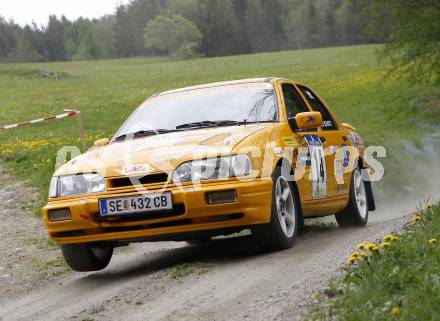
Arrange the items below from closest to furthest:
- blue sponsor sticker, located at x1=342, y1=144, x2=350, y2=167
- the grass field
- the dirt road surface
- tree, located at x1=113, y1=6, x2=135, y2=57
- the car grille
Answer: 1. the dirt road surface
2. the car grille
3. blue sponsor sticker, located at x1=342, y1=144, x2=350, y2=167
4. the grass field
5. tree, located at x1=113, y1=6, x2=135, y2=57

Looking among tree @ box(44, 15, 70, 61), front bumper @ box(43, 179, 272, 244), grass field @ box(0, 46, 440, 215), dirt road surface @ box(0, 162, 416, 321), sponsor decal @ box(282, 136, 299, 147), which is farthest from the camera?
tree @ box(44, 15, 70, 61)

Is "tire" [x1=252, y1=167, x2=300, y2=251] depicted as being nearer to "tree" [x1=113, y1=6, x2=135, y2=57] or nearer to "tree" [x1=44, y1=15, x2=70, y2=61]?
"tree" [x1=113, y1=6, x2=135, y2=57]

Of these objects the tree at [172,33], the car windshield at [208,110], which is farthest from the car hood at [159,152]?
the tree at [172,33]

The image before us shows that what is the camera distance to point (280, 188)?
6582 millimetres

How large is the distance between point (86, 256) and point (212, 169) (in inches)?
60.7

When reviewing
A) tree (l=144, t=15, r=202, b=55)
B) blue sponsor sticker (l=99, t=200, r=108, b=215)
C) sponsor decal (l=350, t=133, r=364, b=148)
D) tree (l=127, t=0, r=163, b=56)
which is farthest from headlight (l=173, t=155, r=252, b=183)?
tree (l=127, t=0, r=163, b=56)

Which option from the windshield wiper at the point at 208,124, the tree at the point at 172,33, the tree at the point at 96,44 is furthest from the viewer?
the tree at the point at 96,44

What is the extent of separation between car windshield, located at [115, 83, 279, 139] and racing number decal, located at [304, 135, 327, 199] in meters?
0.56

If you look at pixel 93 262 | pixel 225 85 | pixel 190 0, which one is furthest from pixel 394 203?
pixel 190 0

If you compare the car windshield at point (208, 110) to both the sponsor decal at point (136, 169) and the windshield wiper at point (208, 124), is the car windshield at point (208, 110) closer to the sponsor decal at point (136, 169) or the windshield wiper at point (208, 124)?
the windshield wiper at point (208, 124)

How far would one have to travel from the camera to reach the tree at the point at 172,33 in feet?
399

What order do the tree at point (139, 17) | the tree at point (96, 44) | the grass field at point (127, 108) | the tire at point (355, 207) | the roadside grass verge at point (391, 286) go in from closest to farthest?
the roadside grass verge at point (391, 286)
the tire at point (355, 207)
the grass field at point (127, 108)
the tree at point (139, 17)
the tree at point (96, 44)

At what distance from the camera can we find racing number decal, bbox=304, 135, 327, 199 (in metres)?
7.57

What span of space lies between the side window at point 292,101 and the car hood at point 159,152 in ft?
2.75
